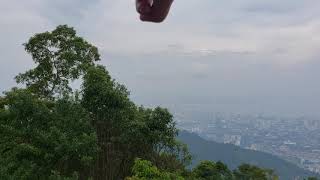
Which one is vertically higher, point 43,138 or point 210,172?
point 43,138

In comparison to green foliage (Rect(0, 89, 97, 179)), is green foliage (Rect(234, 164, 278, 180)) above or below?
below

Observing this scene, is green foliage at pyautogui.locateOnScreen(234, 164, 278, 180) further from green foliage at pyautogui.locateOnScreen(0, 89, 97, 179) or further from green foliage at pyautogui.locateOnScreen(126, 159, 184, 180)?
green foliage at pyautogui.locateOnScreen(0, 89, 97, 179)

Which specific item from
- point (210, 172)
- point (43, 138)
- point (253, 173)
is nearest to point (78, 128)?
point (43, 138)

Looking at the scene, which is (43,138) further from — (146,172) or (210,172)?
(210,172)

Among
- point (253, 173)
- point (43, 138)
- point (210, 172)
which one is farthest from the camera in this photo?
point (253, 173)

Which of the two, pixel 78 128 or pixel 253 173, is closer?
pixel 78 128

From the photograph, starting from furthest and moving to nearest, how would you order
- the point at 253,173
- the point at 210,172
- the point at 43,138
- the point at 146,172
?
the point at 253,173 → the point at 210,172 → the point at 146,172 → the point at 43,138

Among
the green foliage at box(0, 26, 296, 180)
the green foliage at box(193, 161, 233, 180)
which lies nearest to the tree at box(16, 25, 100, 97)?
the green foliage at box(0, 26, 296, 180)

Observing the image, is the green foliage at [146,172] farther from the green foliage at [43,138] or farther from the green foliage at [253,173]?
the green foliage at [253,173]

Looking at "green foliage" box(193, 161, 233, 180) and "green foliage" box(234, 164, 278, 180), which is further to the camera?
"green foliage" box(234, 164, 278, 180)

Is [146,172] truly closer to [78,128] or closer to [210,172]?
[78,128]

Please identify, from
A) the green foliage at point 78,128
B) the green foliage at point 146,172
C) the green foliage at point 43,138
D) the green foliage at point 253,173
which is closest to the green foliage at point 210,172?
the green foliage at point 253,173
